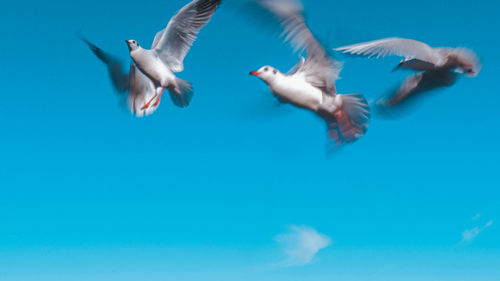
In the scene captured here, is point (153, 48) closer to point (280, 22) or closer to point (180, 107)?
point (180, 107)

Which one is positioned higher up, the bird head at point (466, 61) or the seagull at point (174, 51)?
the seagull at point (174, 51)

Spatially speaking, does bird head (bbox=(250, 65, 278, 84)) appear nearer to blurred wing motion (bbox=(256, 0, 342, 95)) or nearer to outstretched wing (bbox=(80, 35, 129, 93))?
blurred wing motion (bbox=(256, 0, 342, 95))

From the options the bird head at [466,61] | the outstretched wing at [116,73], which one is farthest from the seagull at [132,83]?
the bird head at [466,61]

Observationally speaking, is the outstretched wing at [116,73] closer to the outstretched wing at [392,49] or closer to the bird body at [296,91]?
the bird body at [296,91]

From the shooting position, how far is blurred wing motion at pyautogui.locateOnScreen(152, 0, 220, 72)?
7.00 m

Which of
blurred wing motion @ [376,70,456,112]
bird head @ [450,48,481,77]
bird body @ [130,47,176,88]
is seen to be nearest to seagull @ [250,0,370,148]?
blurred wing motion @ [376,70,456,112]

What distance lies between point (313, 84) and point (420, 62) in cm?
103

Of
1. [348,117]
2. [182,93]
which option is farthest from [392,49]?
[182,93]

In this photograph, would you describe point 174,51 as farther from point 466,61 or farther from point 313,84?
point 466,61

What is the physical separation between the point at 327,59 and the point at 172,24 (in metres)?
2.50

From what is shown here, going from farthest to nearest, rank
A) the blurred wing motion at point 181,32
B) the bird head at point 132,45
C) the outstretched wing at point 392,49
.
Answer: the bird head at point 132,45, the blurred wing motion at point 181,32, the outstretched wing at point 392,49

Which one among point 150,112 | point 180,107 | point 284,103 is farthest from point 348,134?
point 150,112

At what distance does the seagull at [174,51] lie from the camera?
278 inches

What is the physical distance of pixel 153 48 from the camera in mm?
7527
